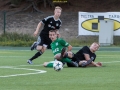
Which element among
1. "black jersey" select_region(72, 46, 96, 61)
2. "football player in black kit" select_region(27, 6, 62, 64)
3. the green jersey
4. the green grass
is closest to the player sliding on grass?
the green jersey

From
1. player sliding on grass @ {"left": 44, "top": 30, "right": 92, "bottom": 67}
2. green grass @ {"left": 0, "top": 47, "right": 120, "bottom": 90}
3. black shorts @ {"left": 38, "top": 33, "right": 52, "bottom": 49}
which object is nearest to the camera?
green grass @ {"left": 0, "top": 47, "right": 120, "bottom": 90}

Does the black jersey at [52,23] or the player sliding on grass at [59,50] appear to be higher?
the black jersey at [52,23]

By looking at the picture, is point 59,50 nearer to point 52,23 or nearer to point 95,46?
point 95,46

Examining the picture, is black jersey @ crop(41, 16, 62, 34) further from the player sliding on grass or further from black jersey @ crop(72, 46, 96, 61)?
black jersey @ crop(72, 46, 96, 61)

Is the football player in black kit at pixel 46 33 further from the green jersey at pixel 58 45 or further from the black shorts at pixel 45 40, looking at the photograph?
the green jersey at pixel 58 45

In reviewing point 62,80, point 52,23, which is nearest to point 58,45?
point 52,23

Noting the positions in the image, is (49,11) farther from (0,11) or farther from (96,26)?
(96,26)

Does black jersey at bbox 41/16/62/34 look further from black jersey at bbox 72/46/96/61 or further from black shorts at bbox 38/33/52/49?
black jersey at bbox 72/46/96/61

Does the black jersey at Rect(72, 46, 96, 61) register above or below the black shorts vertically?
below

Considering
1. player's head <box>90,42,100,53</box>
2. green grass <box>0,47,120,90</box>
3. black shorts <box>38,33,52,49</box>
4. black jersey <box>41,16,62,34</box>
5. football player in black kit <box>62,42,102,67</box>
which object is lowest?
green grass <box>0,47,120,90</box>

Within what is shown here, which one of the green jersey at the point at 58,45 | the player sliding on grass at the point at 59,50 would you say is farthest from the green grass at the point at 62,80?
the green jersey at the point at 58,45

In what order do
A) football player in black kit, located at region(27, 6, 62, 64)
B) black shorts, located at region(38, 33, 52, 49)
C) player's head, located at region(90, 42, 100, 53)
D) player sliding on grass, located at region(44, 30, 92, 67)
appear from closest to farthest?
player sliding on grass, located at region(44, 30, 92, 67)
player's head, located at region(90, 42, 100, 53)
football player in black kit, located at region(27, 6, 62, 64)
black shorts, located at region(38, 33, 52, 49)

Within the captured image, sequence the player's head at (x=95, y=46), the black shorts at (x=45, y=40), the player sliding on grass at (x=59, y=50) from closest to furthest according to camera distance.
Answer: the player sliding on grass at (x=59, y=50)
the player's head at (x=95, y=46)
the black shorts at (x=45, y=40)

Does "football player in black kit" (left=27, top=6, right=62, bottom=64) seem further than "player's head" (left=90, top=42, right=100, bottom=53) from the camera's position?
Yes
